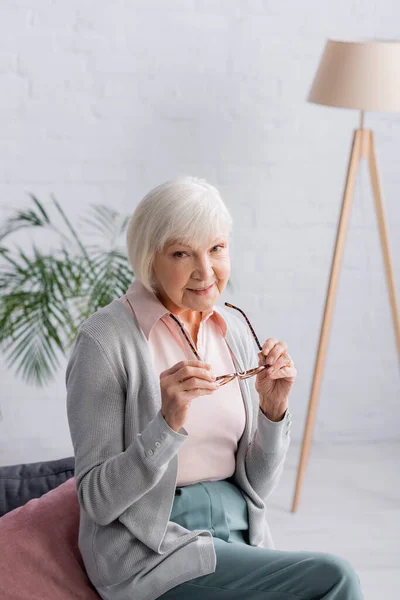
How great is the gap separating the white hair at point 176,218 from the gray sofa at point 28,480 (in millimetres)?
921

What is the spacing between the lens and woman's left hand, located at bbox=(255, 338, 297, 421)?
1.86 metres

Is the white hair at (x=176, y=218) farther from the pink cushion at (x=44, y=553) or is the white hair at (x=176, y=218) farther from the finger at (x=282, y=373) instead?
the pink cushion at (x=44, y=553)

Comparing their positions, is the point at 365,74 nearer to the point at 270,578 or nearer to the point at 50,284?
the point at 50,284

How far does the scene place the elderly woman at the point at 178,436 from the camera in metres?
1.76

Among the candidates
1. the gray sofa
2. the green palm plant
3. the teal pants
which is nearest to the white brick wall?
the green palm plant

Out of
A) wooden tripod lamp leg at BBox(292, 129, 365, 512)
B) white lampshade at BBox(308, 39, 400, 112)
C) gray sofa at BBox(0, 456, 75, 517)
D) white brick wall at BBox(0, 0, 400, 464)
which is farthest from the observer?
white brick wall at BBox(0, 0, 400, 464)

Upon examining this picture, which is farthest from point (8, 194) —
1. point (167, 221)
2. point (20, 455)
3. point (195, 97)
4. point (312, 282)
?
point (167, 221)

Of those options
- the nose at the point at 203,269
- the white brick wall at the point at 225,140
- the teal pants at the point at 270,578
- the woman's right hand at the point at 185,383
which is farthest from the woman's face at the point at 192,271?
the white brick wall at the point at 225,140

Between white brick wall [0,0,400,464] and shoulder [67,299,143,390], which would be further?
Answer: white brick wall [0,0,400,464]

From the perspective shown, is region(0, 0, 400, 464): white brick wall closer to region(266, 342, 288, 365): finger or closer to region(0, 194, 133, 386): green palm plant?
region(0, 194, 133, 386): green palm plant

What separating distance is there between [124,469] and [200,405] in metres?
0.26

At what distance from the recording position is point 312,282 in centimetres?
381

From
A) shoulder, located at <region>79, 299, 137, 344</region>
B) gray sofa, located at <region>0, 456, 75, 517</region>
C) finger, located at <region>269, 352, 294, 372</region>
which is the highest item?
shoulder, located at <region>79, 299, 137, 344</region>

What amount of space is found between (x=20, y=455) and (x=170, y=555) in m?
1.90
